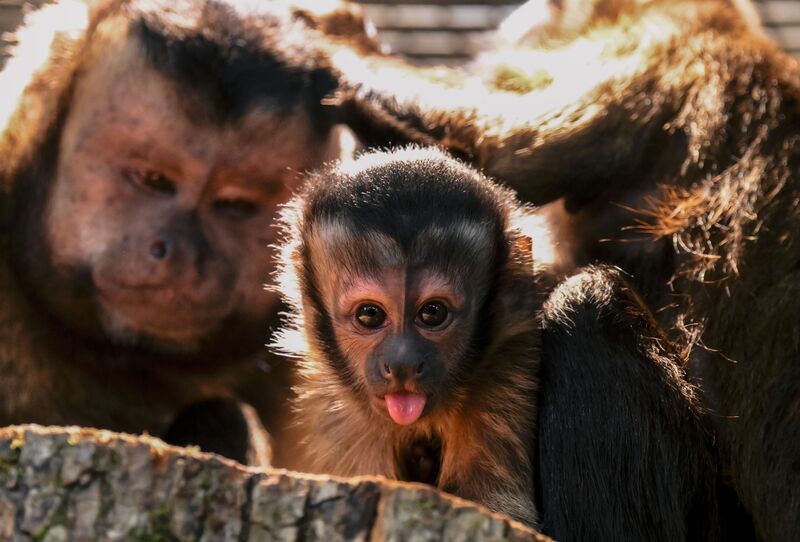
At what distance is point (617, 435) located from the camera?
11.7 feet

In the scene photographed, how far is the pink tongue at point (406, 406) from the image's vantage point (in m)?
3.55

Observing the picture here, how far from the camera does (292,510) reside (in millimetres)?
2656

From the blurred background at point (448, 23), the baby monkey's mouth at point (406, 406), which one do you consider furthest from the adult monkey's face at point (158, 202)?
the blurred background at point (448, 23)

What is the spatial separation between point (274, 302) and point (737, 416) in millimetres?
1886

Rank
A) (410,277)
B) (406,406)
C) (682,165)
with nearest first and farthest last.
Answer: (406,406), (410,277), (682,165)

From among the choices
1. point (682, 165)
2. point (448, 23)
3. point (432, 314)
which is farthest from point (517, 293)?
point (448, 23)

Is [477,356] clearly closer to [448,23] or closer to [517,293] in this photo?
[517,293]

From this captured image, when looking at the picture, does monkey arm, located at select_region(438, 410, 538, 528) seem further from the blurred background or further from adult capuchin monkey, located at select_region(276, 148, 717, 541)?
the blurred background

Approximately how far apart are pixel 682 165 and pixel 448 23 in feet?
10.9

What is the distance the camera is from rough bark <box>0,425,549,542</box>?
104 inches

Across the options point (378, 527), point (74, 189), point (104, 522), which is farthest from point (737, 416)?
point (74, 189)

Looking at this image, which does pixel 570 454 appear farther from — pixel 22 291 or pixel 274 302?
pixel 22 291

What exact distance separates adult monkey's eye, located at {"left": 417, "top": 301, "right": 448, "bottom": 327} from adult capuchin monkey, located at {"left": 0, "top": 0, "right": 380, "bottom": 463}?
125cm

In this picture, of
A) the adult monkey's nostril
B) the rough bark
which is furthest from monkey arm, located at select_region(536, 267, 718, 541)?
the adult monkey's nostril
